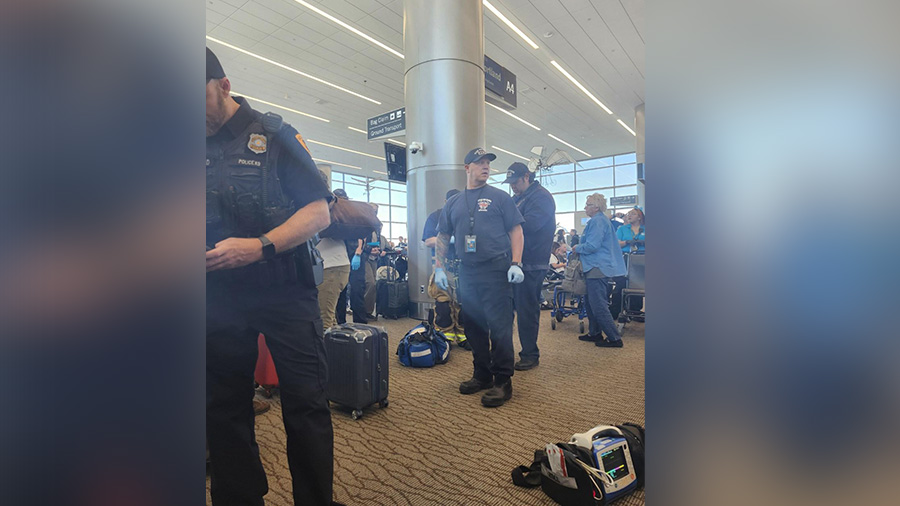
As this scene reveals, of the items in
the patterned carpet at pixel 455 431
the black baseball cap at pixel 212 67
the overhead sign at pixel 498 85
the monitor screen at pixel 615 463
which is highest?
the overhead sign at pixel 498 85

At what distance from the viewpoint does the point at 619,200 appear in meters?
17.4

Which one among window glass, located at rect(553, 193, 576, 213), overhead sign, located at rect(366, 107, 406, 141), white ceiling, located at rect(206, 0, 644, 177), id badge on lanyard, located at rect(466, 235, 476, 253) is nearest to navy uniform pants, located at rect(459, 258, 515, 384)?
id badge on lanyard, located at rect(466, 235, 476, 253)

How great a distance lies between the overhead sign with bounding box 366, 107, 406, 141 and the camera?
24.4ft

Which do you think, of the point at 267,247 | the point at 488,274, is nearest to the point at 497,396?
the point at 488,274

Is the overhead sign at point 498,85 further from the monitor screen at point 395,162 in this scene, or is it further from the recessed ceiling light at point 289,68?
the recessed ceiling light at point 289,68

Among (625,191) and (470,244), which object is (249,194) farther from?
(625,191)

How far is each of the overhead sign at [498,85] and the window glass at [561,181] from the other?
39.5 ft

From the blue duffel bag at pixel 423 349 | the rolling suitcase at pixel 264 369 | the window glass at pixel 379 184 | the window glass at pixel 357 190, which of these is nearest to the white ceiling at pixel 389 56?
the window glass at pixel 357 190

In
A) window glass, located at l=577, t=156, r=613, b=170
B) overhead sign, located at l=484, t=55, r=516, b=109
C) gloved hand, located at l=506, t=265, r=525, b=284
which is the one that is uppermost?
window glass, located at l=577, t=156, r=613, b=170

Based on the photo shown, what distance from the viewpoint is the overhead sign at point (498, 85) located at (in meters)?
6.55

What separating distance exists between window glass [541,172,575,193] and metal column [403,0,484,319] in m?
14.1

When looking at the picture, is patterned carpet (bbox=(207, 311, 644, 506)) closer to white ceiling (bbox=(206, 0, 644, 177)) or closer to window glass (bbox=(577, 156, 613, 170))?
white ceiling (bbox=(206, 0, 644, 177))
